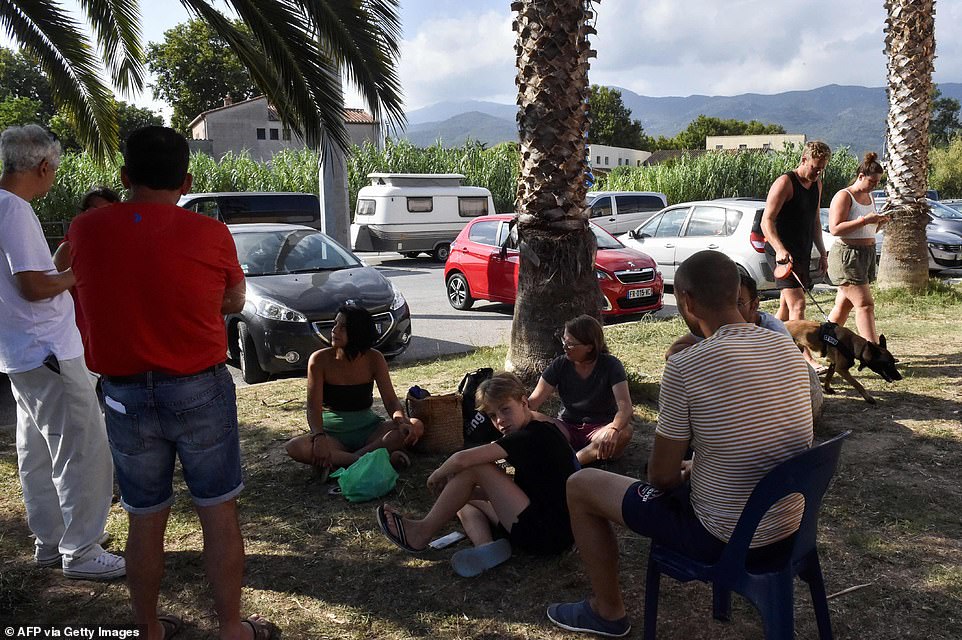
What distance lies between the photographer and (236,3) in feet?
18.4

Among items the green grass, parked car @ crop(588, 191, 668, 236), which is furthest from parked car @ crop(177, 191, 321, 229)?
the green grass

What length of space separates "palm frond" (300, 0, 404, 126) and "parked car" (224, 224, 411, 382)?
246 cm

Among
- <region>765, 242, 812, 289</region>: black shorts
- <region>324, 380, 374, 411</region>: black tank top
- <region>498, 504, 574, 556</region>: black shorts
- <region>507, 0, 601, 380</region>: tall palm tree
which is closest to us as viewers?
<region>498, 504, 574, 556</region>: black shorts

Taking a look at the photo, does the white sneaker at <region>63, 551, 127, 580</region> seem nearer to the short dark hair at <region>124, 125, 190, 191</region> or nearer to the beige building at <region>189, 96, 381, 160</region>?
the short dark hair at <region>124, 125, 190, 191</region>

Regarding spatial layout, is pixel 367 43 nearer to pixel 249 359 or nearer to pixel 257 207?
pixel 249 359

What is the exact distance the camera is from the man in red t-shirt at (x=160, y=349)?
2.58 metres

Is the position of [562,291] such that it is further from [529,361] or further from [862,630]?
[862,630]

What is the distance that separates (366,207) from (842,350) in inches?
666

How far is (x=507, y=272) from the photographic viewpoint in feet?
39.5

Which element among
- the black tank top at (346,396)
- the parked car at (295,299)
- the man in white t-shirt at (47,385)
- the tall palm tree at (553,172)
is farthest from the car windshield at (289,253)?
the man in white t-shirt at (47,385)

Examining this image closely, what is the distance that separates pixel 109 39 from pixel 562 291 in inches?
202

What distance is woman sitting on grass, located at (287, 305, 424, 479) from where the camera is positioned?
4766 mm

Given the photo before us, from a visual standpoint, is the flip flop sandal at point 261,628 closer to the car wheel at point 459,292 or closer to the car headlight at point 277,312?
the car headlight at point 277,312

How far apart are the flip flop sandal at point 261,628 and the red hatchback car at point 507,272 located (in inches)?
288
